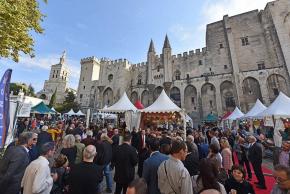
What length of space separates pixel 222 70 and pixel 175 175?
99.1ft

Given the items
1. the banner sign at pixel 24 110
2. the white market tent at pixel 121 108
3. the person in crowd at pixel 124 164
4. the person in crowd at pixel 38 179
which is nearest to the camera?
the person in crowd at pixel 38 179

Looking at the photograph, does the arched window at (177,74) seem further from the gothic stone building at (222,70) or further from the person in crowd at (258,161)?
the person in crowd at (258,161)

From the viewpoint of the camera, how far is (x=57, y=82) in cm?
6550

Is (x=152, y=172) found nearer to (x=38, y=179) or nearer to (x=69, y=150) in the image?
(x=38, y=179)

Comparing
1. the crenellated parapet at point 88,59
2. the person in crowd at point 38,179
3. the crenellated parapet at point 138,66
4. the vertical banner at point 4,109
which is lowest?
the person in crowd at point 38,179

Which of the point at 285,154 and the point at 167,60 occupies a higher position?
the point at 167,60

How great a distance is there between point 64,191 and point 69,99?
141ft

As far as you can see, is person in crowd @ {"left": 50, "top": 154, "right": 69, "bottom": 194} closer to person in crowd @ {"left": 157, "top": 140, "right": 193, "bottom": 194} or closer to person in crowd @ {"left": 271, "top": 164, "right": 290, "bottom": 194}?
person in crowd @ {"left": 157, "top": 140, "right": 193, "bottom": 194}

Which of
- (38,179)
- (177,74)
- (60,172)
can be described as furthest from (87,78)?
(38,179)

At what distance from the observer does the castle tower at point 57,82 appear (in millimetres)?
63469

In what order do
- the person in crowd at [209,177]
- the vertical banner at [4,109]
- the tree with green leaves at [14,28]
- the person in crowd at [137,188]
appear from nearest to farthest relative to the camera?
the person in crowd at [137,188] < the person in crowd at [209,177] < the vertical banner at [4,109] < the tree with green leaves at [14,28]

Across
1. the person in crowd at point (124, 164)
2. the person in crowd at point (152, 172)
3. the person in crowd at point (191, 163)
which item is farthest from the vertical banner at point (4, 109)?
the person in crowd at point (191, 163)

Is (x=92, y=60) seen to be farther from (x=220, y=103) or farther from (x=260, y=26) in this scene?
(x=260, y=26)

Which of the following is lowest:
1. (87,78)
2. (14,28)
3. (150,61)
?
(14,28)
